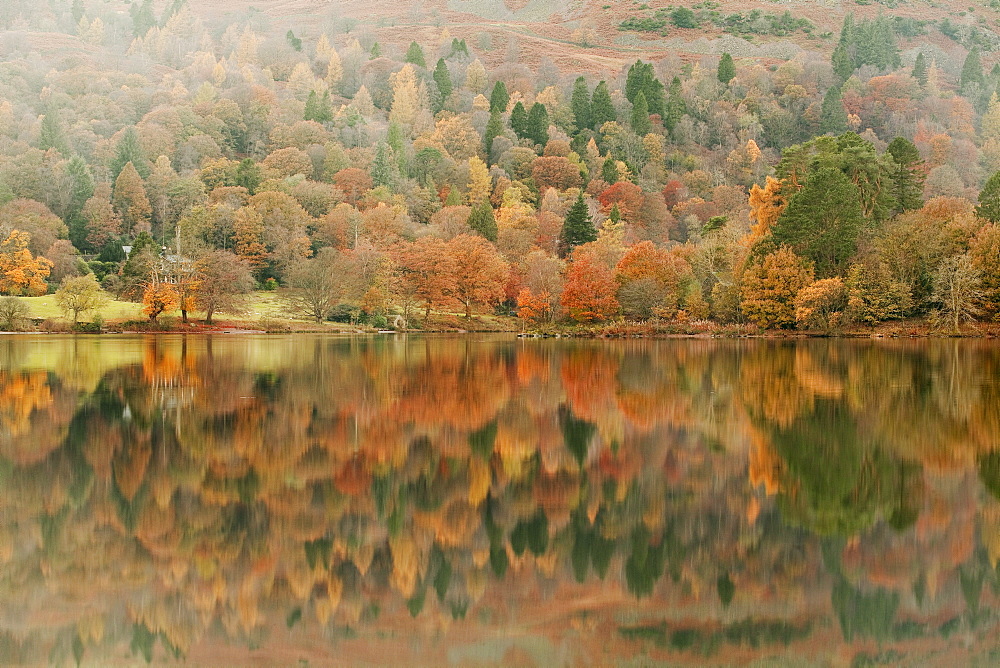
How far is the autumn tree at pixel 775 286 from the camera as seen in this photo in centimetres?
6222

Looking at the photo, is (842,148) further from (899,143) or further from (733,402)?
(733,402)

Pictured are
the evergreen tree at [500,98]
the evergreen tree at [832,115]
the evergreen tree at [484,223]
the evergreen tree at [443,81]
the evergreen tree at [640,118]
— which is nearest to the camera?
the evergreen tree at [484,223]

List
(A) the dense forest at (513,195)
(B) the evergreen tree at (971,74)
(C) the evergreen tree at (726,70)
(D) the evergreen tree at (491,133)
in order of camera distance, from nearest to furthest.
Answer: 1. (A) the dense forest at (513,195)
2. (D) the evergreen tree at (491,133)
3. (C) the evergreen tree at (726,70)
4. (B) the evergreen tree at (971,74)

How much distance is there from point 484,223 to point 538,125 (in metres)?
65.0

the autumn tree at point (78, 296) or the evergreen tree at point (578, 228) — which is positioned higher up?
the evergreen tree at point (578, 228)

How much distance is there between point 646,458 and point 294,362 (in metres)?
24.3

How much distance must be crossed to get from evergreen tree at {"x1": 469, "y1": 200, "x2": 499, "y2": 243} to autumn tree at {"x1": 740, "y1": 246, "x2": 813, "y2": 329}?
41.0 meters

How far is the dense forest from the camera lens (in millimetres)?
63625

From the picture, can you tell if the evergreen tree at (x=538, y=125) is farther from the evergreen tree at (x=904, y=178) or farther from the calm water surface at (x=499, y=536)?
the calm water surface at (x=499, y=536)

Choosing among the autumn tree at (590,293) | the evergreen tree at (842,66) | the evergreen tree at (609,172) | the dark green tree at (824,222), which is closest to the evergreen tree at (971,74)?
the evergreen tree at (842,66)

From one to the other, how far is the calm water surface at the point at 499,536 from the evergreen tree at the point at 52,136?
5361 inches

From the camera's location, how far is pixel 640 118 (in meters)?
170

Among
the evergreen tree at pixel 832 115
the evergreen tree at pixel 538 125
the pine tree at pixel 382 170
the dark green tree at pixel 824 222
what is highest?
the evergreen tree at pixel 832 115

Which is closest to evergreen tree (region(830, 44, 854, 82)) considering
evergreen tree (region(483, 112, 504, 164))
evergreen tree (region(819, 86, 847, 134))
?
evergreen tree (region(819, 86, 847, 134))
